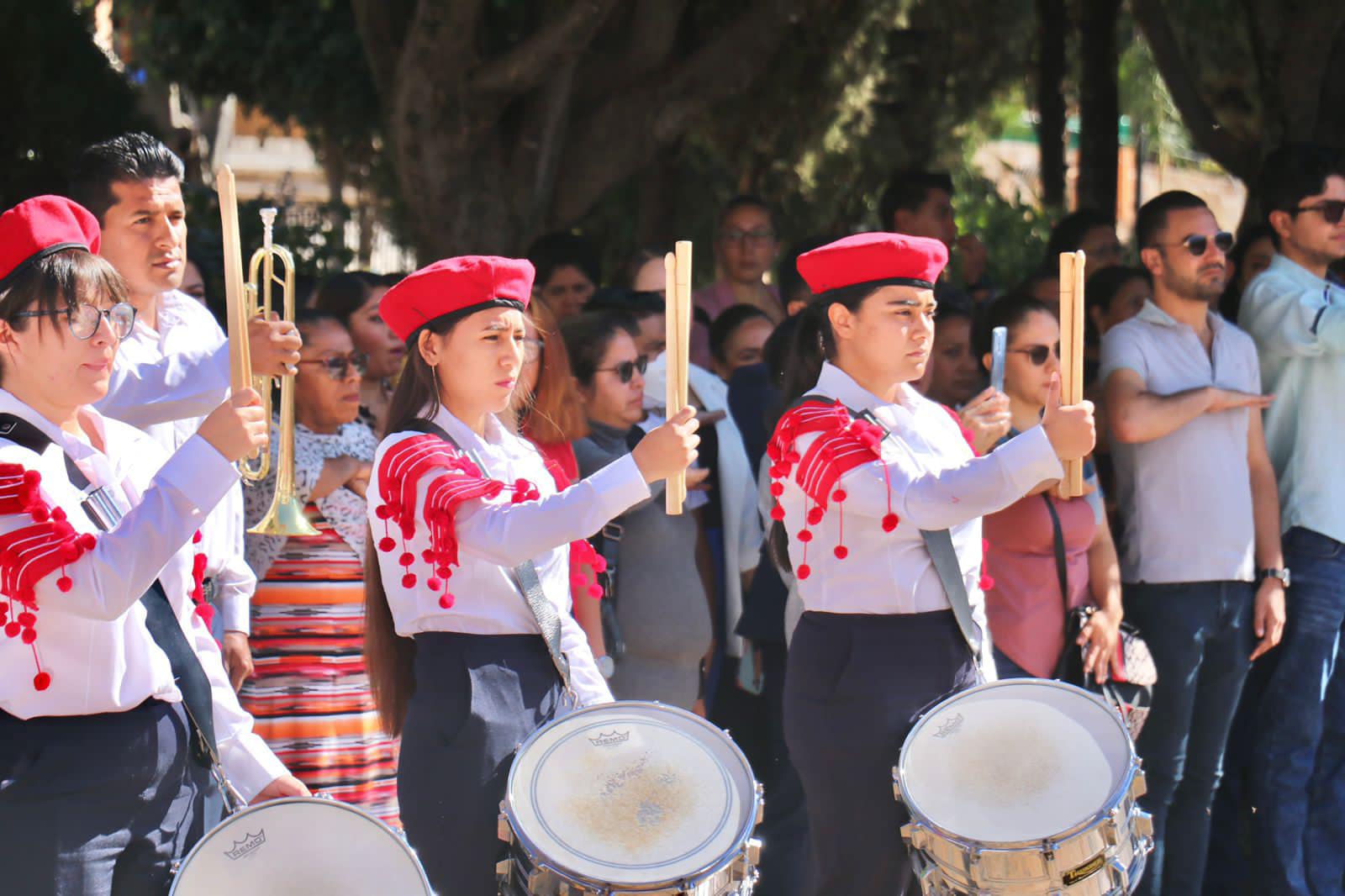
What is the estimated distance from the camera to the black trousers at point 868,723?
3959mm

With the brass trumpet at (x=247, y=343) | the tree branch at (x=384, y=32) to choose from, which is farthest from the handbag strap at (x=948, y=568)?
the tree branch at (x=384, y=32)

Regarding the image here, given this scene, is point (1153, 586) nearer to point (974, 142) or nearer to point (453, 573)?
point (453, 573)

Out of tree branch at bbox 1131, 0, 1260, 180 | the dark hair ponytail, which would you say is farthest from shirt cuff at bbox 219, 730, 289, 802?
tree branch at bbox 1131, 0, 1260, 180

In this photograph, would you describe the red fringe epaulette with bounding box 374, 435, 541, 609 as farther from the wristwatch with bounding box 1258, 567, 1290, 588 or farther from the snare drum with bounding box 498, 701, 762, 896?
the wristwatch with bounding box 1258, 567, 1290, 588

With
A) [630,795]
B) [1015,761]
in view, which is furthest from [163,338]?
[1015,761]

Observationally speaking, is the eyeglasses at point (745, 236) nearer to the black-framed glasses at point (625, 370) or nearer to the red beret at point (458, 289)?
the black-framed glasses at point (625, 370)

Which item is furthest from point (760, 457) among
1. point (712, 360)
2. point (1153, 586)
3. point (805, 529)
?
point (805, 529)

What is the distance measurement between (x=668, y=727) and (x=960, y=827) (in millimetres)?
637

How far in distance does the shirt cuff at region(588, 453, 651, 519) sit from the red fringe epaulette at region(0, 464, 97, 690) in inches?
36.7

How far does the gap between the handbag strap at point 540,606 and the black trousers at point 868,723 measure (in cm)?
69

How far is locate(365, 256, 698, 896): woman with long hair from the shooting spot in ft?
11.2

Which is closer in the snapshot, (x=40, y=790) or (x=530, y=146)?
(x=40, y=790)

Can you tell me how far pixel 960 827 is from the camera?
359 cm

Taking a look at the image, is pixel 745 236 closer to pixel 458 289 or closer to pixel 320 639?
pixel 320 639
